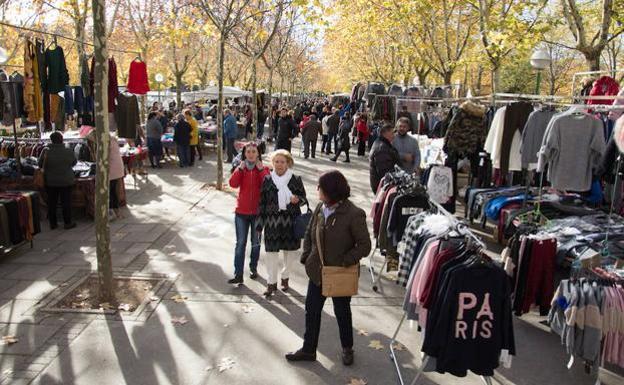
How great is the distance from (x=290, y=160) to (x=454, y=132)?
4.03 meters

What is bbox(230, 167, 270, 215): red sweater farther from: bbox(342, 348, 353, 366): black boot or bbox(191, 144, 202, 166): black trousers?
bbox(191, 144, 202, 166): black trousers

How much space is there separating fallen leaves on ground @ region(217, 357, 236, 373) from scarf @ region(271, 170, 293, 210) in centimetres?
198

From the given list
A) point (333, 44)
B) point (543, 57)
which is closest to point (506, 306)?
point (543, 57)

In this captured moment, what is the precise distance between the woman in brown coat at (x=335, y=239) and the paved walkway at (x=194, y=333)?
503mm

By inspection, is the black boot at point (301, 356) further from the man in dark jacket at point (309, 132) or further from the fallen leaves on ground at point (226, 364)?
the man in dark jacket at point (309, 132)

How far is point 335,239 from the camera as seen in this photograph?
4.45 meters

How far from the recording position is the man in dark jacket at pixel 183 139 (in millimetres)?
15758

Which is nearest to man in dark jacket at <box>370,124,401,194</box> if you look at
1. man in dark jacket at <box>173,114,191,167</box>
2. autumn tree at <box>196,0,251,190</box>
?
autumn tree at <box>196,0,251,190</box>

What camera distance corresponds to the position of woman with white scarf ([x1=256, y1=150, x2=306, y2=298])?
241 inches

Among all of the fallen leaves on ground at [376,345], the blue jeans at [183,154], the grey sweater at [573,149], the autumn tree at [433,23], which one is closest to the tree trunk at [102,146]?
the fallen leaves on ground at [376,345]

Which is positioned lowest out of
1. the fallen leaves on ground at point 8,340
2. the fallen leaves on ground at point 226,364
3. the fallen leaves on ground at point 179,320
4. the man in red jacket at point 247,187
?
the fallen leaves on ground at point 226,364

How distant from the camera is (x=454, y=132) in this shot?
905 centimetres

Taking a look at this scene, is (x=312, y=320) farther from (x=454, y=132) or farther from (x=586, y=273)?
(x=454, y=132)

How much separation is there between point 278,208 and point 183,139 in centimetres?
1059
